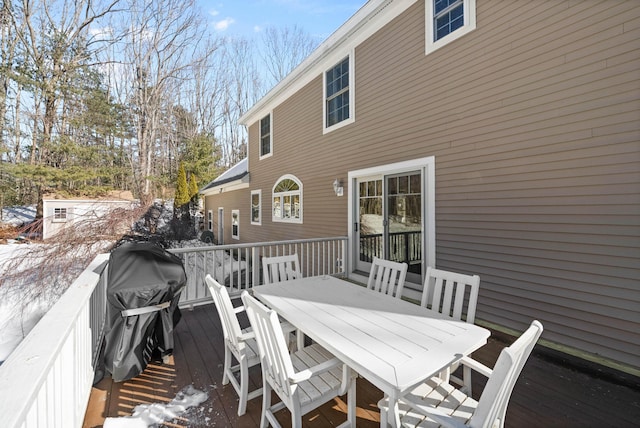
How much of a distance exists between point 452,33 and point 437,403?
4441mm

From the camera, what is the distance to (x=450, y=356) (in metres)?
1.56

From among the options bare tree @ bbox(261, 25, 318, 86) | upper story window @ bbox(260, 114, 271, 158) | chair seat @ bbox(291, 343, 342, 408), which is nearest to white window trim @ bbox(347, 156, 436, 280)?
chair seat @ bbox(291, 343, 342, 408)

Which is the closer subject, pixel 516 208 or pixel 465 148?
pixel 516 208

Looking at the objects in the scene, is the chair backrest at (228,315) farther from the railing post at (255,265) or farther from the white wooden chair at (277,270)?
the railing post at (255,265)

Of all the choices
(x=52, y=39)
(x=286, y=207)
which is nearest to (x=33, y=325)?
(x=286, y=207)

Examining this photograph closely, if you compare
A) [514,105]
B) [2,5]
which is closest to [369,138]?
[514,105]

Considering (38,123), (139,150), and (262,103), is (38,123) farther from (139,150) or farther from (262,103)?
(262,103)

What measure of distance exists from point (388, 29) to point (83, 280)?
5.54 metres

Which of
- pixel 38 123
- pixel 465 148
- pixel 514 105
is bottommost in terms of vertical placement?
pixel 465 148

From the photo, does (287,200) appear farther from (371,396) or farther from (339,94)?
→ (371,396)

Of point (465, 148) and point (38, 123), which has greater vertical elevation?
point (38, 123)

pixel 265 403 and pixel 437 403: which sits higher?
pixel 437 403

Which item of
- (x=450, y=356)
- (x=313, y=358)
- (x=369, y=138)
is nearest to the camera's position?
(x=450, y=356)

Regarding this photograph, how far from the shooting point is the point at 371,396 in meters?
2.24
